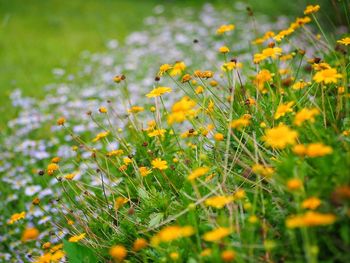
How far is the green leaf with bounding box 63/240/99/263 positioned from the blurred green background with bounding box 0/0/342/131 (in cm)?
246

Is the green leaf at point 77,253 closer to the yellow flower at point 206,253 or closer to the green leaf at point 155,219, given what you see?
the green leaf at point 155,219

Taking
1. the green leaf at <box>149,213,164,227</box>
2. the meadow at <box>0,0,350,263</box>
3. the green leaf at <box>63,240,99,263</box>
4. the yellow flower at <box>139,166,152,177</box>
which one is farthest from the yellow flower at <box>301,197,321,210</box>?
the green leaf at <box>63,240,99,263</box>

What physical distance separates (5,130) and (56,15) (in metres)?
4.96

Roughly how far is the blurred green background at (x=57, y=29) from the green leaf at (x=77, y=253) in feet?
8.06

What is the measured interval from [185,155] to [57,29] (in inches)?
241

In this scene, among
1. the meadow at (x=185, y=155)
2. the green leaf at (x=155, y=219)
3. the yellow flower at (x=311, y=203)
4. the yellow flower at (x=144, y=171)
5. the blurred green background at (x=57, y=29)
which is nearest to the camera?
the yellow flower at (x=311, y=203)

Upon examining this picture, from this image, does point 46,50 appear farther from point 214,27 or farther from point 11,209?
point 11,209

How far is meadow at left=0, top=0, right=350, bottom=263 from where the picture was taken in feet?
3.76

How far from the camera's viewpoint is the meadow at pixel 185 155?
114 cm

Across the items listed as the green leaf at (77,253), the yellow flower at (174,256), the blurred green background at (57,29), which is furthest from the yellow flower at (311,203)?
the blurred green background at (57,29)

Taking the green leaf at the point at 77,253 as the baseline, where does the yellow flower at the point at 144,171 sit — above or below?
above

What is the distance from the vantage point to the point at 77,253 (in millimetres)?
1536

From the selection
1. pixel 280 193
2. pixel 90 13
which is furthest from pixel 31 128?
pixel 90 13

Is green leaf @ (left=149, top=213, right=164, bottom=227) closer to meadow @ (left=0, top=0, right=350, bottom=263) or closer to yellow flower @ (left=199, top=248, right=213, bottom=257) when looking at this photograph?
meadow @ (left=0, top=0, right=350, bottom=263)
